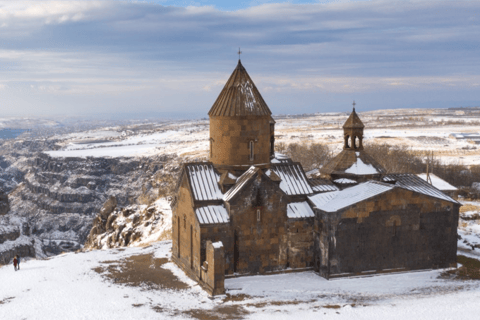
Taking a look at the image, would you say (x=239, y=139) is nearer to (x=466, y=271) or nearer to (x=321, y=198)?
(x=321, y=198)

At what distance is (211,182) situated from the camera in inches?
792

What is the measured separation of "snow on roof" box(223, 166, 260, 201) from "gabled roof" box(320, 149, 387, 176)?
17.1ft

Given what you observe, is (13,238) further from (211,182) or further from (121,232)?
(211,182)

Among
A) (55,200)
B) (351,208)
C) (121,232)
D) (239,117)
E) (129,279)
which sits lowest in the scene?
(55,200)

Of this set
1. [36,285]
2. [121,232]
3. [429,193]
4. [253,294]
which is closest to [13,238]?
[121,232]

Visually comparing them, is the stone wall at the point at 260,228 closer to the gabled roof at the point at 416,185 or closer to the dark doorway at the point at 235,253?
the dark doorway at the point at 235,253

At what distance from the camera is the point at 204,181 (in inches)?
791

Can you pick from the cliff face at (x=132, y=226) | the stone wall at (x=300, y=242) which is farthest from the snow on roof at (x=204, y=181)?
the cliff face at (x=132, y=226)

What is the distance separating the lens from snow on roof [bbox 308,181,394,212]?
19.0 meters

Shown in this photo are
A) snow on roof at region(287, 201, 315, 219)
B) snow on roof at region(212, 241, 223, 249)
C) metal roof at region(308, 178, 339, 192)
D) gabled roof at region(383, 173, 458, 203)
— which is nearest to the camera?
snow on roof at region(212, 241, 223, 249)

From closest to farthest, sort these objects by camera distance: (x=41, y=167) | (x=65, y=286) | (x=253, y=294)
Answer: (x=253, y=294) < (x=65, y=286) < (x=41, y=167)

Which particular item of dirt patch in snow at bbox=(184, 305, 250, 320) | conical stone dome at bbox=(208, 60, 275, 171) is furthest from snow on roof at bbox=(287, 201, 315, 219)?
dirt patch in snow at bbox=(184, 305, 250, 320)

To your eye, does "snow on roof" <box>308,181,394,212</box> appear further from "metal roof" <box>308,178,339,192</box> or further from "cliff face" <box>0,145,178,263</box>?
"cliff face" <box>0,145,178,263</box>

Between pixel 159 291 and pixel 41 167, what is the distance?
325ft
